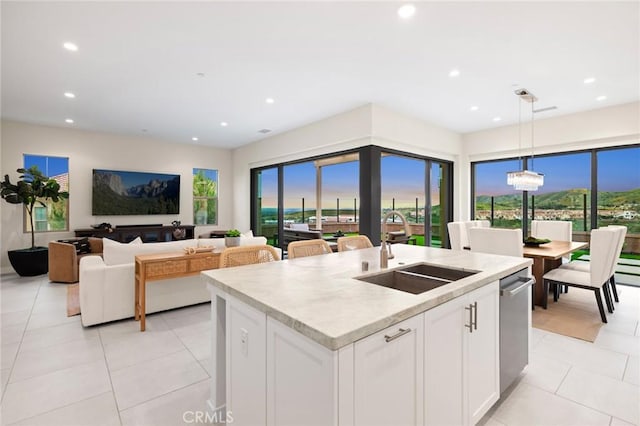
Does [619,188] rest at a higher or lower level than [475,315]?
higher

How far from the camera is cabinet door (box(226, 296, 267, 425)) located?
4.41ft

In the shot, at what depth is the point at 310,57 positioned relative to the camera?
3.30 metres

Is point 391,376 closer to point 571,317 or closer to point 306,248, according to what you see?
point 306,248

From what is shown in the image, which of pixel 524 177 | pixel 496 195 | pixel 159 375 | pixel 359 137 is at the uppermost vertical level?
pixel 359 137

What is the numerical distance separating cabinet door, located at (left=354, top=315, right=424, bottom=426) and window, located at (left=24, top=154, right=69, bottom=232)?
7.52 m

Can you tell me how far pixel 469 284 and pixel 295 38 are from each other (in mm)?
2671

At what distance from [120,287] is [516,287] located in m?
3.77

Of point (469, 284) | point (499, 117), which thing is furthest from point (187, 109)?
point (499, 117)

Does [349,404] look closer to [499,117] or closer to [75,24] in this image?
[75,24]

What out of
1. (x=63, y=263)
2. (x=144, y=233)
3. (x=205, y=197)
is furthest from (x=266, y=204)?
(x=63, y=263)

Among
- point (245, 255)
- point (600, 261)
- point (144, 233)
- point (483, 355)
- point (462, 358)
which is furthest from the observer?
point (144, 233)

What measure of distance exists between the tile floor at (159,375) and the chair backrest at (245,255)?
0.93 meters

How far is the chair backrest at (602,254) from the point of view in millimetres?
3213

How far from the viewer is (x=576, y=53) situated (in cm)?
318
